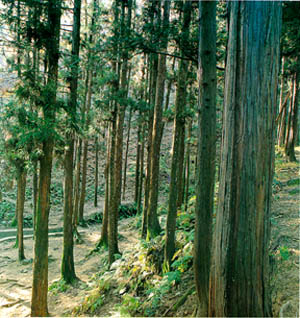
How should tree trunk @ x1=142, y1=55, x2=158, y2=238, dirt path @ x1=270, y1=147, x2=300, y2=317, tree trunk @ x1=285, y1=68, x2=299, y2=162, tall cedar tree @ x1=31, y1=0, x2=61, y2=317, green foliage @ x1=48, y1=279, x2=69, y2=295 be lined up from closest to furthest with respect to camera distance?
dirt path @ x1=270, y1=147, x2=300, y2=317, tall cedar tree @ x1=31, y1=0, x2=61, y2=317, green foliage @ x1=48, y1=279, x2=69, y2=295, tree trunk @ x1=142, y1=55, x2=158, y2=238, tree trunk @ x1=285, y1=68, x2=299, y2=162

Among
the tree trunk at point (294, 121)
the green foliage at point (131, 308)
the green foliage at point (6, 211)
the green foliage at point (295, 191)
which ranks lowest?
the green foliage at point (6, 211)

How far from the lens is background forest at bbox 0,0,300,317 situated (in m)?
Answer: 2.46

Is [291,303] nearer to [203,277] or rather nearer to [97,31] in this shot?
[203,277]

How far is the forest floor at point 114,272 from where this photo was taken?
430cm

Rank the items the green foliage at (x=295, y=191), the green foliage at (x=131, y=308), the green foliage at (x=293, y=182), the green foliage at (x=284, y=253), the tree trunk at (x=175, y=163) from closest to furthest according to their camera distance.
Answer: the green foliage at (x=284, y=253), the green foliage at (x=131, y=308), the tree trunk at (x=175, y=163), the green foliage at (x=295, y=191), the green foliage at (x=293, y=182)

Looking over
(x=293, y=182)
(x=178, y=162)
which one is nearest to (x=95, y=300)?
(x=178, y=162)

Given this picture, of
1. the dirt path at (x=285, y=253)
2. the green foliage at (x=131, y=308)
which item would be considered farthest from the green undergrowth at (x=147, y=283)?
the dirt path at (x=285, y=253)

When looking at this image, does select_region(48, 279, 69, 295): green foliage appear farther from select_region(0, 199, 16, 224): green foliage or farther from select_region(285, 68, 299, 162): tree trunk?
select_region(0, 199, 16, 224): green foliage

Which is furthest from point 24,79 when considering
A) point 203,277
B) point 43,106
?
point 203,277

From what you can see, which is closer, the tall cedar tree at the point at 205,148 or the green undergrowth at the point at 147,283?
the tall cedar tree at the point at 205,148

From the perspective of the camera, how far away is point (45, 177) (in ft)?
23.9

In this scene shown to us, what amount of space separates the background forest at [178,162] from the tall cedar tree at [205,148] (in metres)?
0.02

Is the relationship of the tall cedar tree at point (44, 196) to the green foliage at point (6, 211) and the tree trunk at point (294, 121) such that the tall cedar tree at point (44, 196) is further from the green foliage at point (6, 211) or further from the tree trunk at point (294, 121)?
the green foliage at point (6, 211)

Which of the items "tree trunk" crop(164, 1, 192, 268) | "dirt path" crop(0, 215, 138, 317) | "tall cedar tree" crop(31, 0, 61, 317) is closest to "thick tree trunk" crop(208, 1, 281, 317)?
"tree trunk" crop(164, 1, 192, 268)
